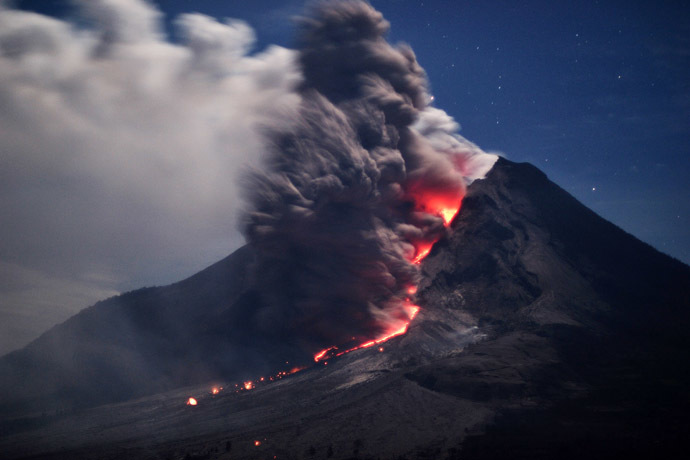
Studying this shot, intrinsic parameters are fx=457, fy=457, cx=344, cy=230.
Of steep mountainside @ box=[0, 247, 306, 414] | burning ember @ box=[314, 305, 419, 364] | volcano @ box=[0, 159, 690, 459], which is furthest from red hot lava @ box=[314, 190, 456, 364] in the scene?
steep mountainside @ box=[0, 247, 306, 414]

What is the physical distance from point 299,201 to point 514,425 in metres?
12.7

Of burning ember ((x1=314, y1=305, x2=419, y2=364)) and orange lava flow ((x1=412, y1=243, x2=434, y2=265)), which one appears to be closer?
burning ember ((x1=314, y1=305, x2=419, y2=364))

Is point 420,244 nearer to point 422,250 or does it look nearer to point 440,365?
point 422,250

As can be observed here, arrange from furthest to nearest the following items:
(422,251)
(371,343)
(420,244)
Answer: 1. (422,251)
2. (420,244)
3. (371,343)

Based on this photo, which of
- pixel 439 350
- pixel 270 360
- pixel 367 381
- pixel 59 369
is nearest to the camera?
pixel 367 381

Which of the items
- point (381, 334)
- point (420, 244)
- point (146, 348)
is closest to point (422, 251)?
point (420, 244)

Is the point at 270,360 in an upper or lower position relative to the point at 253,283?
lower

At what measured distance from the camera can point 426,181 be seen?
26.2 metres

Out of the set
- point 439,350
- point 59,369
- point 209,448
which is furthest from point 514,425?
point 59,369

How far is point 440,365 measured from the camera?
50.5 feet

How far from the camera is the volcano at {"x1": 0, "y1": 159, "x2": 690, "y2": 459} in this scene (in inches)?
456

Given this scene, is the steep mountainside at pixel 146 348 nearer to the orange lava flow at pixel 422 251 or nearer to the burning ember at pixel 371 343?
the burning ember at pixel 371 343

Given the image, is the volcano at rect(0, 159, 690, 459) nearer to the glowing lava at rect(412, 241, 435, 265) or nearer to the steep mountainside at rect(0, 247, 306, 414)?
the steep mountainside at rect(0, 247, 306, 414)

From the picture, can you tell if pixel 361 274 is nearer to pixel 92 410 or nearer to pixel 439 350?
pixel 439 350
